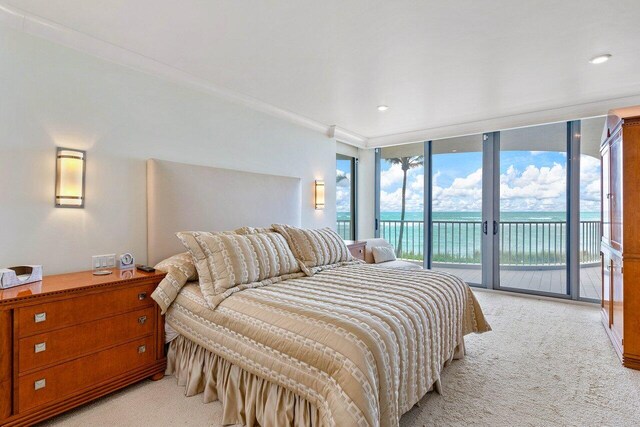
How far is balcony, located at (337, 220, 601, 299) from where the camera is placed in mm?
4336

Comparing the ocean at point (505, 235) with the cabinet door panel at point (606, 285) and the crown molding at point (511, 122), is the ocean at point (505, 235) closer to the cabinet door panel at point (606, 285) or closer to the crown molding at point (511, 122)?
the cabinet door panel at point (606, 285)

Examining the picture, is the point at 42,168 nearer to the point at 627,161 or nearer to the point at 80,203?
the point at 80,203

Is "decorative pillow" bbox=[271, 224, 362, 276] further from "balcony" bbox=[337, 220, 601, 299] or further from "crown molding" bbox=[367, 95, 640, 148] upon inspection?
"crown molding" bbox=[367, 95, 640, 148]

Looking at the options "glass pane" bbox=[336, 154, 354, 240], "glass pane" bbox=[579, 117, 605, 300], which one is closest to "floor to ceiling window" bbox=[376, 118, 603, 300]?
"glass pane" bbox=[579, 117, 605, 300]

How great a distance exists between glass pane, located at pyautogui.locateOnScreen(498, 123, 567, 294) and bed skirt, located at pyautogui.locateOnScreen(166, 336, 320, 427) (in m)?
4.30

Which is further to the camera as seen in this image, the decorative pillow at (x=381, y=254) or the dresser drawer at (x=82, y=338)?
the decorative pillow at (x=381, y=254)

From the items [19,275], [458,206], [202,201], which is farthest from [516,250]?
[19,275]

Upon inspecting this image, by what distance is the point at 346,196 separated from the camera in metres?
5.74

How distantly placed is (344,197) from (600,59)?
12.3 ft

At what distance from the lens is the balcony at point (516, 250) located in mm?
4336

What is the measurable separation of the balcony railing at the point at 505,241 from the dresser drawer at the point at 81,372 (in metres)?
3.84

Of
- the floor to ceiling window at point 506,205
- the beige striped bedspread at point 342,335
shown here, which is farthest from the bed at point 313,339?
the floor to ceiling window at point 506,205

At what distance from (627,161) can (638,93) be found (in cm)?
168

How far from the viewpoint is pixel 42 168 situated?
218 cm
